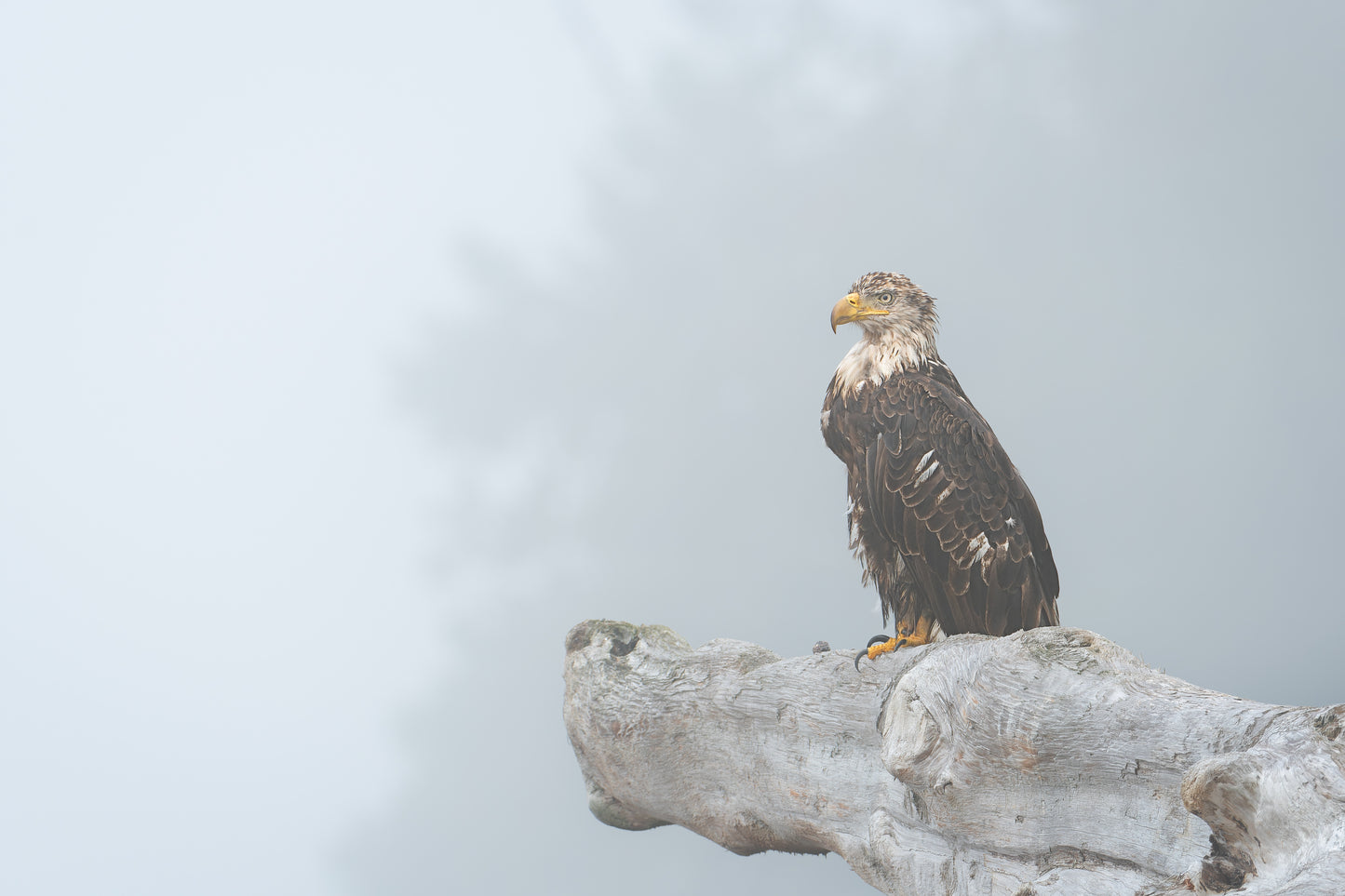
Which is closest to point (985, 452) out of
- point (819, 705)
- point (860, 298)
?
point (860, 298)

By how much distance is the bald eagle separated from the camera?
478 centimetres

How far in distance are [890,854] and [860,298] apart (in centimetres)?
259

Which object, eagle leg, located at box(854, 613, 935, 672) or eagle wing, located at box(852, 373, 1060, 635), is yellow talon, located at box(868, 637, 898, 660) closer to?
eagle leg, located at box(854, 613, 935, 672)

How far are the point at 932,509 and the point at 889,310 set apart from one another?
104 centimetres

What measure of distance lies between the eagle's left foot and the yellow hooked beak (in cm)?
154

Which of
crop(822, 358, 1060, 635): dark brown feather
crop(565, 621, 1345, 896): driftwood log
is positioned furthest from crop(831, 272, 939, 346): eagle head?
crop(565, 621, 1345, 896): driftwood log

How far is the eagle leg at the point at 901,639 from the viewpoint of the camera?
4828 millimetres

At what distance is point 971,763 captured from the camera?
13.1 ft

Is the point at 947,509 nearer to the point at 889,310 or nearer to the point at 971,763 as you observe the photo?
the point at 889,310

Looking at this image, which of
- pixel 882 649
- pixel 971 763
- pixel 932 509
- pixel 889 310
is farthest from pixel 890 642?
pixel 889 310

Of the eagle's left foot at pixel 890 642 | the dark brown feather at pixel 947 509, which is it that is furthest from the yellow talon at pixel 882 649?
the dark brown feather at pixel 947 509

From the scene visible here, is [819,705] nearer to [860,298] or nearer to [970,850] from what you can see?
[970,850]

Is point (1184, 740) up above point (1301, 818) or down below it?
above

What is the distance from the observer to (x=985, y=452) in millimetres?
4832
